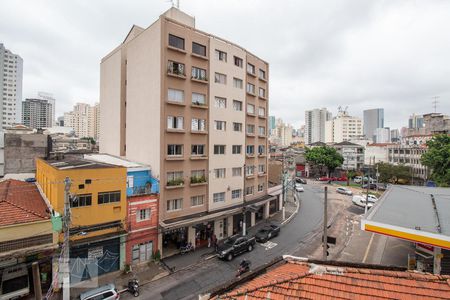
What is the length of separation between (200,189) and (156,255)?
7.87m

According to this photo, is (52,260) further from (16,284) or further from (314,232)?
(314,232)

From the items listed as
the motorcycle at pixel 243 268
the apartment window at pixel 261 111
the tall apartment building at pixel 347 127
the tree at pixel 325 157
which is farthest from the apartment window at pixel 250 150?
the tall apartment building at pixel 347 127

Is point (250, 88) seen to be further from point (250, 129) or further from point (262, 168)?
point (262, 168)

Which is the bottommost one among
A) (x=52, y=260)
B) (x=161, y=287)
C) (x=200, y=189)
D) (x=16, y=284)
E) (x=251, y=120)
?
(x=161, y=287)

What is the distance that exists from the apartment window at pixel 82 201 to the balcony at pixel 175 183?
22.2ft

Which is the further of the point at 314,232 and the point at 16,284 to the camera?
the point at 314,232

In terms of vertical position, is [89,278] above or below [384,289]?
below

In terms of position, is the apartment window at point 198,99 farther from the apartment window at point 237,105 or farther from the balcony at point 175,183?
the balcony at point 175,183

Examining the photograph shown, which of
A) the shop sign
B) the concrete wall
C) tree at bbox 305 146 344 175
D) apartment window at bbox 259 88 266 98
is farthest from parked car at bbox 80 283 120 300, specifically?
tree at bbox 305 146 344 175

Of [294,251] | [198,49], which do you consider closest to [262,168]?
[294,251]

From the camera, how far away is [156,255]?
72.1 feet

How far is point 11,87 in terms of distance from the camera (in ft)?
400

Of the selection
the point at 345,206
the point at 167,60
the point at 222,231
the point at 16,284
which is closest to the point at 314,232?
the point at 222,231

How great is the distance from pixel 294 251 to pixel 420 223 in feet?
40.8
